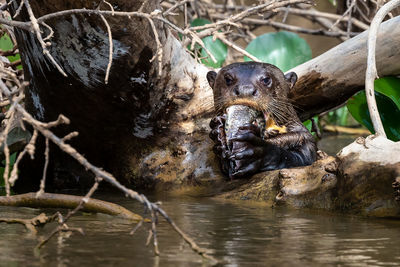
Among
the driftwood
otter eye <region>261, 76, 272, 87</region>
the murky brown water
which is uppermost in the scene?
otter eye <region>261, 76, 272, 87</region>

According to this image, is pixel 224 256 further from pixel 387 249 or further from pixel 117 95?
pixel 117 95

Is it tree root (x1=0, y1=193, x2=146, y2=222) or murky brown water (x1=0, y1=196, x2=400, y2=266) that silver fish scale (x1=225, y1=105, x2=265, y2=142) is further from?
tree root (x1=0, y1=193, x2=146, y2=222)

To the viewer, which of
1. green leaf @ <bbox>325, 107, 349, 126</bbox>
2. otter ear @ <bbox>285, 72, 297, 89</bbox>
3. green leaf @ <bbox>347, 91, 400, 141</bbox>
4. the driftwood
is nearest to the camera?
the driftwood

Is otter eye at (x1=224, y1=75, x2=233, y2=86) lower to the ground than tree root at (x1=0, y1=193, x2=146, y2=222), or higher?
higher

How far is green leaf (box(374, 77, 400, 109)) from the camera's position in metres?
3.89

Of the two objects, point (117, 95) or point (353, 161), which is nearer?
point (353, 161)

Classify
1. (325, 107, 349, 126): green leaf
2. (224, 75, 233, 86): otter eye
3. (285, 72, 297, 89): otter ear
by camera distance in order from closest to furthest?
(224, 75, 233, 86): otter eye < (285, 72, 297, 89): otter ear < (325, 107, 349, 126): green leaf

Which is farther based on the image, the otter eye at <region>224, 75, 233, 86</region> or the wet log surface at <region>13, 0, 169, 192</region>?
the otter eye at <region>224, 75, 233, 86</region>

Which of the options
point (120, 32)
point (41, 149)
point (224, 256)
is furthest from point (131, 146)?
point (224, 256)

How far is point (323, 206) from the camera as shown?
2986 mm

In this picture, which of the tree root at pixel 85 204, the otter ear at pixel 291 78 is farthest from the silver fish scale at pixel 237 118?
the tree root at pixel 85 204

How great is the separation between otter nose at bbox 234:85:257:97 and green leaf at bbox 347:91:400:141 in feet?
2.27

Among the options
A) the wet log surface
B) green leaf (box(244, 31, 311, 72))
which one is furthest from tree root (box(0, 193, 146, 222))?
green leaf (box(244, 31, 311, 72))

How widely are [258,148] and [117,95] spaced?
28.1 inches
